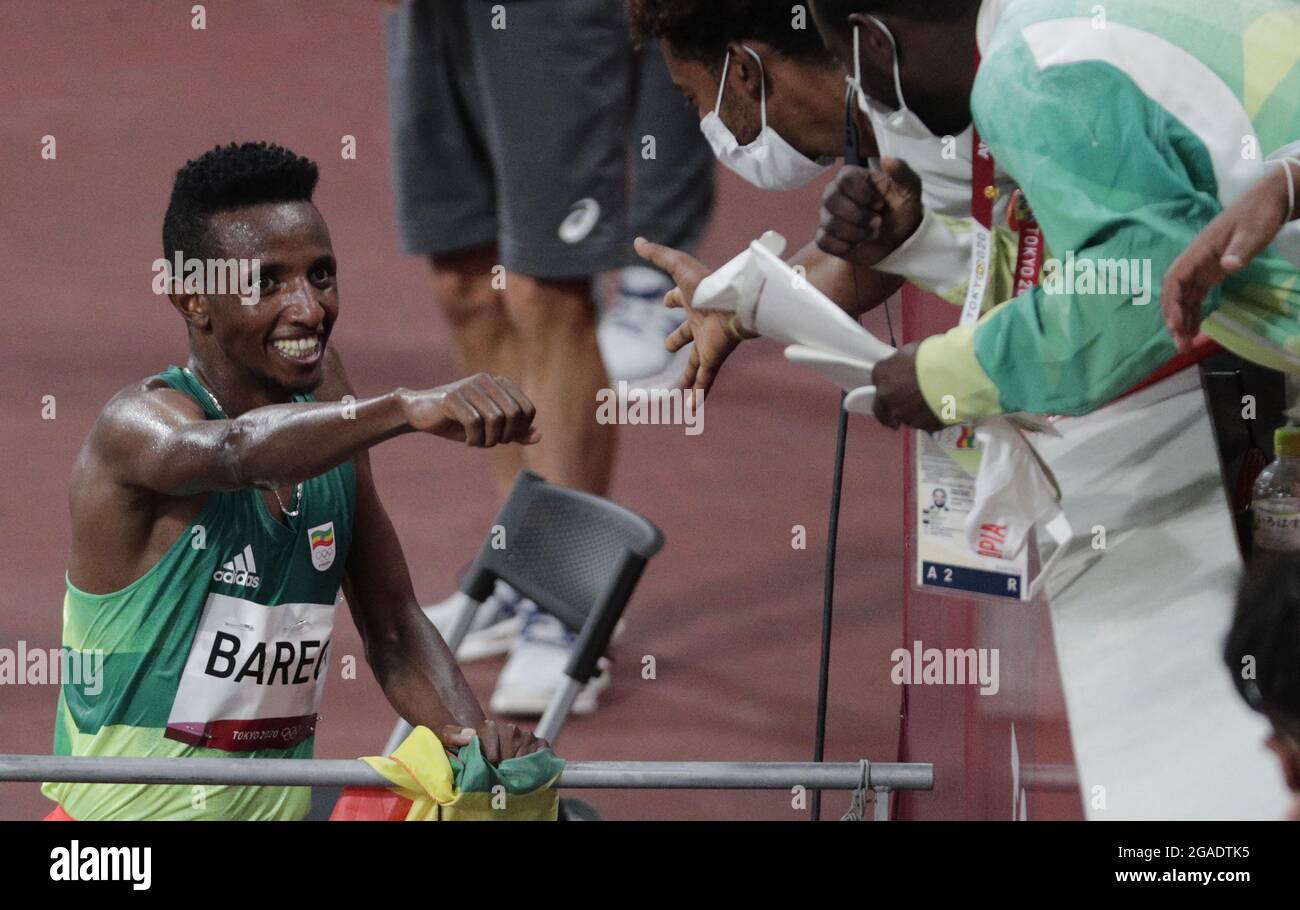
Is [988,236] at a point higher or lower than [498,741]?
higher

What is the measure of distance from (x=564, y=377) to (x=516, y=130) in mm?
585

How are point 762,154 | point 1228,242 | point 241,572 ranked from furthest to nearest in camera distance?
1. point 762,154
2. point 241,572
3. point 1228,242

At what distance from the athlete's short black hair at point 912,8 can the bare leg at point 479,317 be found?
228 centimetres

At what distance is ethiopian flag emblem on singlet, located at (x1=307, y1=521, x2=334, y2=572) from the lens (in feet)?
8.17

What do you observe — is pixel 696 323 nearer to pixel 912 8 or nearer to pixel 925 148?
pixel 925 148

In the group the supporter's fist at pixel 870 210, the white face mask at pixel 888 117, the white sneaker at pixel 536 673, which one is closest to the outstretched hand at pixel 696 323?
the supporter's fist at pixel 870 210

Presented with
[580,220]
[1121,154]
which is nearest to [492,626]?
[580,220]

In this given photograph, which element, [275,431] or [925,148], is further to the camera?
[925,148]

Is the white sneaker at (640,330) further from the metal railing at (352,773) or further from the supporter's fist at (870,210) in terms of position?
the metal railing at (352,773)

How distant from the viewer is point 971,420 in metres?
2.26

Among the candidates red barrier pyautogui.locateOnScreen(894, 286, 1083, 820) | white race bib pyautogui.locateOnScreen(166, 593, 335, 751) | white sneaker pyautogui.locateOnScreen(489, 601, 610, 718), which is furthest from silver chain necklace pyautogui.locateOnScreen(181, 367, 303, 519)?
white sneaker pyautogui.locateOnScreen(489, 601, 610, 718)

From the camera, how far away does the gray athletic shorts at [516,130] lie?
438 centimetres

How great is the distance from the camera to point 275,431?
7.07 ft
